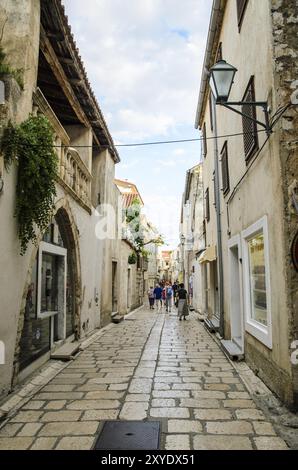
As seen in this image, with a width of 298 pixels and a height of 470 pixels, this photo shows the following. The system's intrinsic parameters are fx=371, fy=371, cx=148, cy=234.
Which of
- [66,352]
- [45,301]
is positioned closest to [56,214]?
Answer: [45,301]

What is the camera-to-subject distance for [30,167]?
17.2ft

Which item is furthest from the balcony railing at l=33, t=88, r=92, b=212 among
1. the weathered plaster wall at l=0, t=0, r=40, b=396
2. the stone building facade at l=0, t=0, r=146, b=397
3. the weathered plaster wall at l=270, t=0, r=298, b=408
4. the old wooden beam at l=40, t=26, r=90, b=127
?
the weathered plaster wall at l=270, t=0, r=298, b=408

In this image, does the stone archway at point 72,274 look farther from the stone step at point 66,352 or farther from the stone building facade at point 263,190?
the stone building facade at point 263,190

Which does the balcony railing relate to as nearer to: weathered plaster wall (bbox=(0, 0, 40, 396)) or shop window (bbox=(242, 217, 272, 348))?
weathered plaster wall (bbox=(0, 0, 40, 396))

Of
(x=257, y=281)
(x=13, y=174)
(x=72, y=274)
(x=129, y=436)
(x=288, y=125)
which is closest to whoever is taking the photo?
(x=129, y=436)

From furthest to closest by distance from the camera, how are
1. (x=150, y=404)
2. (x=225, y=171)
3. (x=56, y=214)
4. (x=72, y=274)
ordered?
(x=72, y=274)
(x=225, y=171)
(x=56, y=214)
(x=150, y=404)

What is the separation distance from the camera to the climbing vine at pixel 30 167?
5027 mm

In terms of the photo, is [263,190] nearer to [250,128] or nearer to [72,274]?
[250,128]

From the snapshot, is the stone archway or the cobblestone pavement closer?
the cobblestone pavement

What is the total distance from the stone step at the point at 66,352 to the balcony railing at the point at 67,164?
3474 mm

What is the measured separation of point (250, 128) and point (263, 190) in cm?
143

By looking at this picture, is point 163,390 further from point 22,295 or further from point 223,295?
point 223,295

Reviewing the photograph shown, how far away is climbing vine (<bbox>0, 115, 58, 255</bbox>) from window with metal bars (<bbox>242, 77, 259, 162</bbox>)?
10.5 feet

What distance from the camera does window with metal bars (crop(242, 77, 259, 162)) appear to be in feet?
19.7
